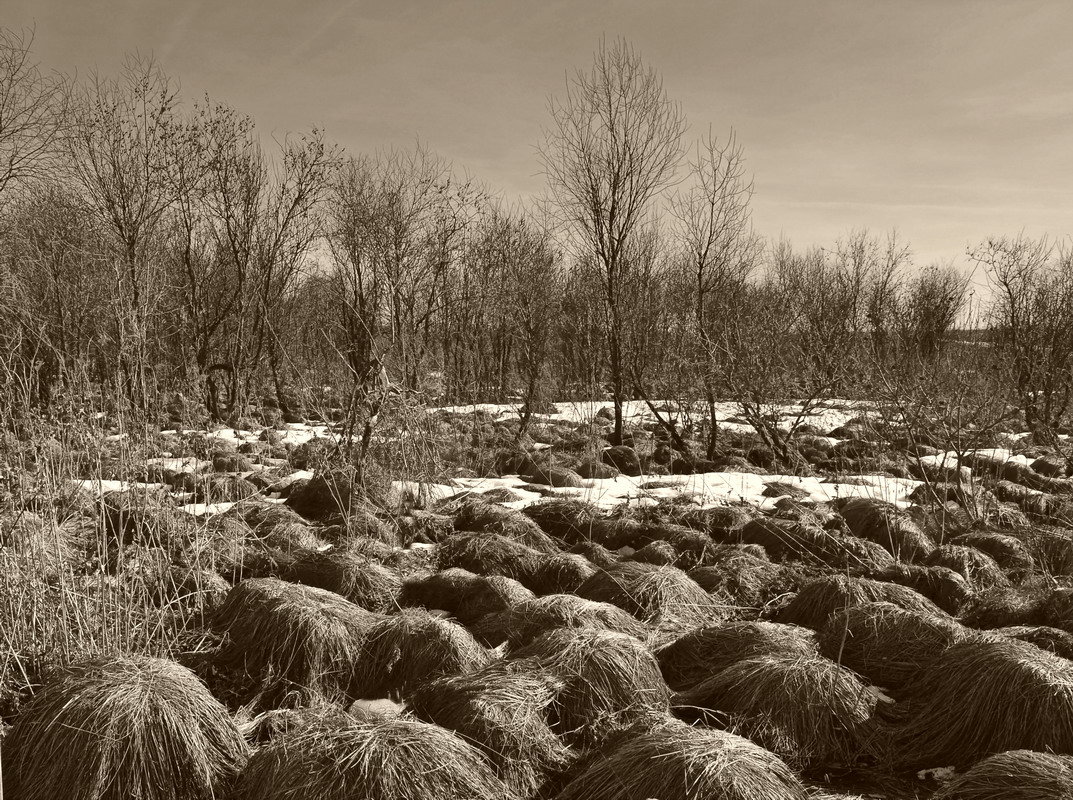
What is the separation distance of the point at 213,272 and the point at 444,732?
795 inches

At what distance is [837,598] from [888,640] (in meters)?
0.67

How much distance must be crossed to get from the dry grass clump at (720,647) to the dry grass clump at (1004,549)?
318 cm

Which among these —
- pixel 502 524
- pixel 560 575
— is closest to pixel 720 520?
pixel 502 524

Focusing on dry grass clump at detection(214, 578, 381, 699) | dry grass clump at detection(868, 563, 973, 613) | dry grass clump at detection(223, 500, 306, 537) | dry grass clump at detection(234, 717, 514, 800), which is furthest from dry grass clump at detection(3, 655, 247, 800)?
dry grass clump at detection(868, 563, 973, 613)

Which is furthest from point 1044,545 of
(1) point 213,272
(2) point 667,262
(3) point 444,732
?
(1) point 213,272

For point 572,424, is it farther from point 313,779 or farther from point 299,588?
point 313,779

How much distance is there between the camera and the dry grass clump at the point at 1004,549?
7302mm

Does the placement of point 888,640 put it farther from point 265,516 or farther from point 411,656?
point 265,516

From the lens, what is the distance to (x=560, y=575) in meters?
6.70

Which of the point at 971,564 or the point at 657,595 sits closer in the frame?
the point at 657,595

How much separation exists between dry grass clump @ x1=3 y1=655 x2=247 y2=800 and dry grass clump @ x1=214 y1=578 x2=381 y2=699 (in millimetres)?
1082

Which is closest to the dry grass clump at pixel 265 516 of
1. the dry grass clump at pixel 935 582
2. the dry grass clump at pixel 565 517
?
the dry grass clump at pixel 565 517

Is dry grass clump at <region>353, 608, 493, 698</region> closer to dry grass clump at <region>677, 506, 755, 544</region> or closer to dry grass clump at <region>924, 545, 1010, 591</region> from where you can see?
dry grass clump at <region>677, 506, 755, 544</region>

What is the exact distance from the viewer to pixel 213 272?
21516mm
